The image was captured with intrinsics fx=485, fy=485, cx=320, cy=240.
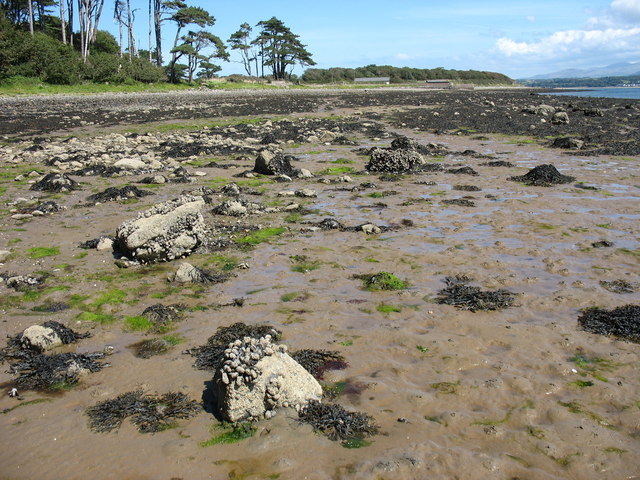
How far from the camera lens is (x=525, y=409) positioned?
4.22 meters

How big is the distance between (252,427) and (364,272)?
12.1ft

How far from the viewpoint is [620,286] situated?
6738 millimetres

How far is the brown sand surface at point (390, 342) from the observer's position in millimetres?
3652

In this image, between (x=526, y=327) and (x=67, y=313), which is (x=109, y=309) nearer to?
(x=67, y=313)

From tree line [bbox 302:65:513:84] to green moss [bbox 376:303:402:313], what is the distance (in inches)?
4264

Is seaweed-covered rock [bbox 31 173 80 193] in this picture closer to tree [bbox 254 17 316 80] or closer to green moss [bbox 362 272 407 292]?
green moss [bbox 362 272 407 292]

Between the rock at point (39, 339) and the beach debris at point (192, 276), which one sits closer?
the rock at point (39, 339)

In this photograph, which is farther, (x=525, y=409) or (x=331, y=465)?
(x=525, y=409)

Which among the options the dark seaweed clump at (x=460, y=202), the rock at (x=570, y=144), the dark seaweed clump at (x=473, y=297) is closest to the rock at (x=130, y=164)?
the dark seaweed clump at (x=460, y=202)

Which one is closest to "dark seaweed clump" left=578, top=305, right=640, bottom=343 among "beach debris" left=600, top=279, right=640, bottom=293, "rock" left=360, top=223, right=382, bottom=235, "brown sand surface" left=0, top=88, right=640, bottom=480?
"brown sand surface" left=0, top=88, right=640, bottom=480

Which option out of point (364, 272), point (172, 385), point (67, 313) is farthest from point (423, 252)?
point (67, 313)

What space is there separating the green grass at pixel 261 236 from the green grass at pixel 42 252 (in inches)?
119

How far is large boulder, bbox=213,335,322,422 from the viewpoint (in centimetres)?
410

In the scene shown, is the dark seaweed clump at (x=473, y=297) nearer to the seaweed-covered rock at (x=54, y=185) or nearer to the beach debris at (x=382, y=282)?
the beach debris at (x=382, y=282)
